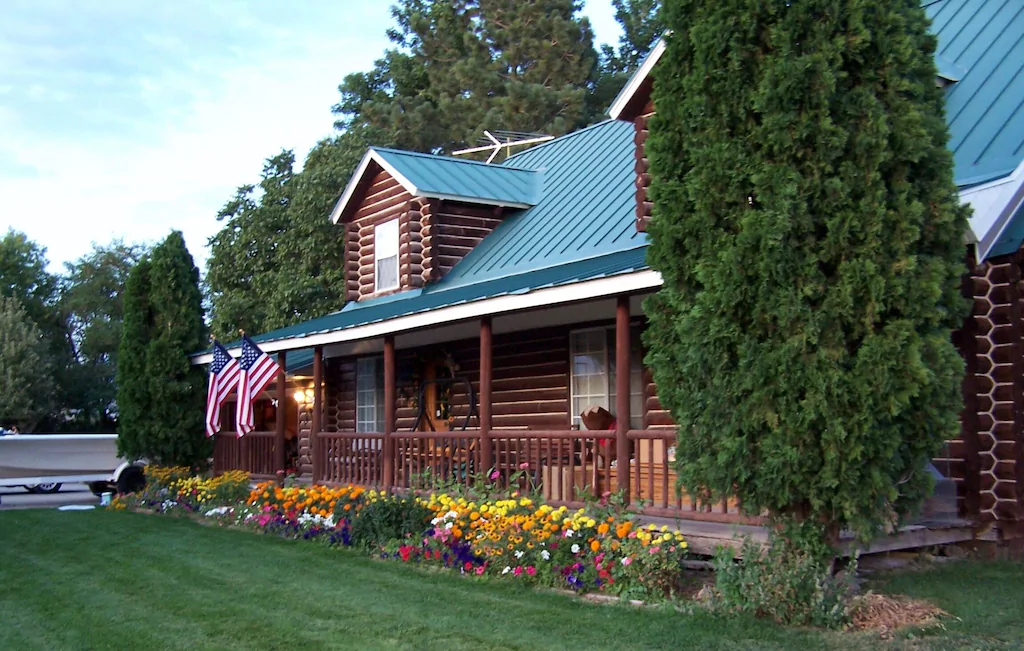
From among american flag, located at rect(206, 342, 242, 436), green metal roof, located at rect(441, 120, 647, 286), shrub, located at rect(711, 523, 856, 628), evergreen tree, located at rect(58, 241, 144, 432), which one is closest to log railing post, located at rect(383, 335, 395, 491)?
green metal roof, located at rect(441, 120, 647, 286)

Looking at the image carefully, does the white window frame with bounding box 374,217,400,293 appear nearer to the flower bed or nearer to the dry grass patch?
the flower bed

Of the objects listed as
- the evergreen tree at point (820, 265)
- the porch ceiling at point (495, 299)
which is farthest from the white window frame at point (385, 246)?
the evergreen tree at point (820, 265)

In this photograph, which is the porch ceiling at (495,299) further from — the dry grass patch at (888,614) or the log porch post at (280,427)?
Answer: the dry grass patch at (888,614)

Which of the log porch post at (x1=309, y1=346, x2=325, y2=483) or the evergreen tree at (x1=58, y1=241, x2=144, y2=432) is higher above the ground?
the evergreen tree at (x1=58, y1=241, x2=144, y2=432)

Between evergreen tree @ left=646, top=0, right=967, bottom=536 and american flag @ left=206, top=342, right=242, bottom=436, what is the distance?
10372 millimetres

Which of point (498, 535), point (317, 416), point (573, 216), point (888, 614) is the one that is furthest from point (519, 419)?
point (888, 614)

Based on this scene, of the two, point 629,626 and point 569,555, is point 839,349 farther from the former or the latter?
point 569,555

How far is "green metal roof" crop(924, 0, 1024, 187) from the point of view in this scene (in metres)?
10.7

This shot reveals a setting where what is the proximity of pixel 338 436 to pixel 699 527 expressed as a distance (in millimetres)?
7272

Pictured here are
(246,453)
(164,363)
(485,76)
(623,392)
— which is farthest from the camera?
(485,76)

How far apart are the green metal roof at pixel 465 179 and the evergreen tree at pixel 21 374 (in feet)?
84.0

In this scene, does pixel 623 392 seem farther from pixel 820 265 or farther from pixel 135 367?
pixel 135 367

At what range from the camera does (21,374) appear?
38438 millimetres

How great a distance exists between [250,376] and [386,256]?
3888 mm
